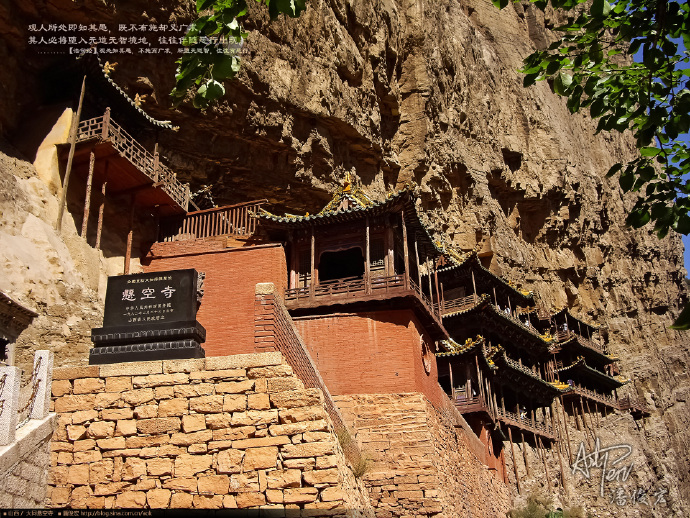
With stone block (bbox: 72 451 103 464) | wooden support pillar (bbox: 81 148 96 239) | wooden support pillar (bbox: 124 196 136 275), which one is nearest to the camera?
stone block (bbox: 72 451 103 464)

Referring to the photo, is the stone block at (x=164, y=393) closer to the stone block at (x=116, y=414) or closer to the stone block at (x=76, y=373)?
the stone block at (x=116, y=414)

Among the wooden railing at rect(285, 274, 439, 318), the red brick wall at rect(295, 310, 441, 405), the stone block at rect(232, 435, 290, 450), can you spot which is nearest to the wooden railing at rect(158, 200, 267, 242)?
the wooden railing at rect(285, 274, 439, 318)

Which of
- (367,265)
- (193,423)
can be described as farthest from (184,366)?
(367,265)

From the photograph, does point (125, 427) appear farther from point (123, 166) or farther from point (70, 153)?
point (123, 166)

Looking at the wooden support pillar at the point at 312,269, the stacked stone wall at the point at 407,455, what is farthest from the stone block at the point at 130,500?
the wooden support pillar at the point at 312,269

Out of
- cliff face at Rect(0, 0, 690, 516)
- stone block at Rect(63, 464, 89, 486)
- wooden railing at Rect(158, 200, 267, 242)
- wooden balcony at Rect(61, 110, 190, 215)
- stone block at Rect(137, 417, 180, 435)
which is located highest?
cliff face at Rect(0, 0, 690, 516)

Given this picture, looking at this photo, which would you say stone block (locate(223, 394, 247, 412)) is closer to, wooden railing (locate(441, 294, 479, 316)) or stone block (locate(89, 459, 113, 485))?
stone block (locate(89, 459, 113, 485))

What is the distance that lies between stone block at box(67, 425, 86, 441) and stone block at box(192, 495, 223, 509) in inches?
62.4

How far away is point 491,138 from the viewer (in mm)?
38500

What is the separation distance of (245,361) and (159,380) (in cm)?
106

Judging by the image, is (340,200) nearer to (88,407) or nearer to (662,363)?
(88,407)

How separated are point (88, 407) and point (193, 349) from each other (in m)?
1.43

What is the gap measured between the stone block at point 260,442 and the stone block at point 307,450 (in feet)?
0.26

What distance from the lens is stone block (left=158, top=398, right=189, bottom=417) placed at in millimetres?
7664
